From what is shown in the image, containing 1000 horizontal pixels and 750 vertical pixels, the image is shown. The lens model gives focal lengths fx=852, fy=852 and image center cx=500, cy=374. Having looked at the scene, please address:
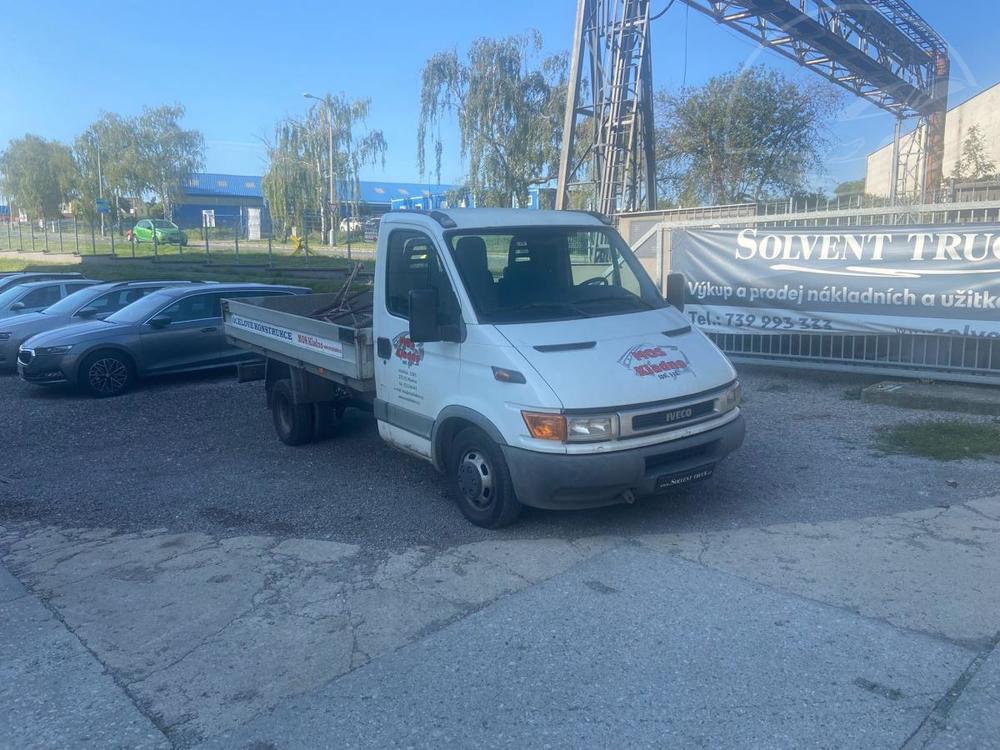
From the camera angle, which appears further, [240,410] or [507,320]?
[240,410]

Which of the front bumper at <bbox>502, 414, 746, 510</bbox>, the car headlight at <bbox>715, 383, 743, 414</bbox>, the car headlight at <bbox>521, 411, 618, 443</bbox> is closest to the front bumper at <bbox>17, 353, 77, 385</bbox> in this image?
the front bumper at <bbox>502, 414, 746, 510</bbox>

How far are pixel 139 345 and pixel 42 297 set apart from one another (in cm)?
504

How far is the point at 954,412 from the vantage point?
853 cm

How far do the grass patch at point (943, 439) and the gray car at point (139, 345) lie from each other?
822 cm

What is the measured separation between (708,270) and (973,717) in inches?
313

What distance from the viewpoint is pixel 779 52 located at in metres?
20.7

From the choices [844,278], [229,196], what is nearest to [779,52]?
[844,278]

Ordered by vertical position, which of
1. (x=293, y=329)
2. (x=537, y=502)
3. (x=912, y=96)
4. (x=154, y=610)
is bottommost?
(x=154, y=610)

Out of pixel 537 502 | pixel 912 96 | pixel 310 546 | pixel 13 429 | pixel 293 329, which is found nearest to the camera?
pixel 537 502

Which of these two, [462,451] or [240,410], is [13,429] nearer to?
[240,410]

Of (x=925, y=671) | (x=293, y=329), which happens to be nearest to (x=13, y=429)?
(x=293, y=329)

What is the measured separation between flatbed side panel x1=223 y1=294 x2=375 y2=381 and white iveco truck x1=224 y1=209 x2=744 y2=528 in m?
0.03

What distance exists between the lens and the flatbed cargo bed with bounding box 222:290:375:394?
706 cm

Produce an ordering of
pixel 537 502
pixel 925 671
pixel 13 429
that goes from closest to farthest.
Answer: pixel 925 671 → pixel 537 502 → pixel 13 429
